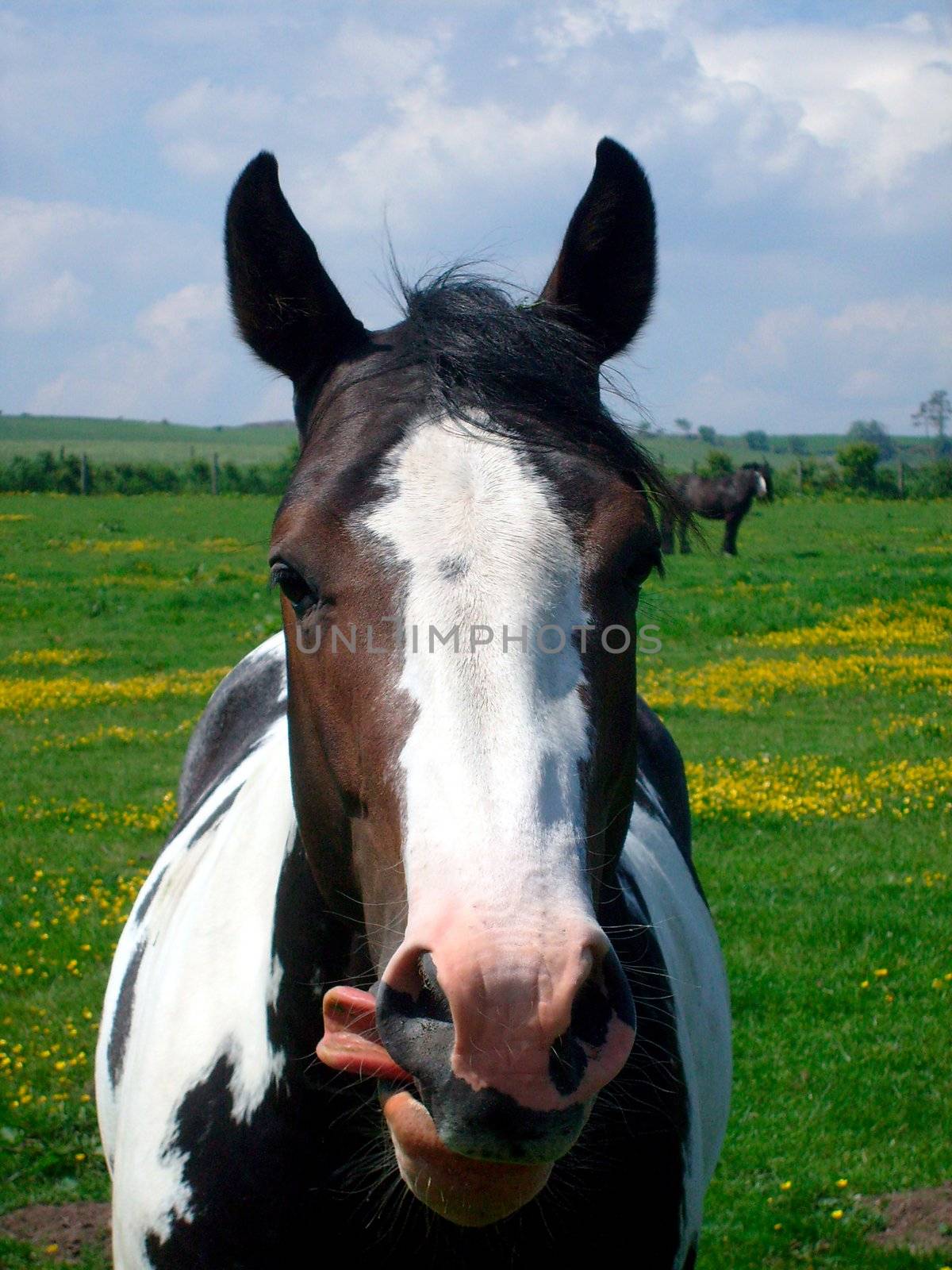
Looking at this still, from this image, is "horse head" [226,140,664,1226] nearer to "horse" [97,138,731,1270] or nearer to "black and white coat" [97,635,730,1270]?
"horse" [97,138,731,1270]

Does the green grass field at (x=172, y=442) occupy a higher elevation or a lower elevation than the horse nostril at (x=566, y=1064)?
higher

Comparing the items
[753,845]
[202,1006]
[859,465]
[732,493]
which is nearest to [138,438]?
[859,465]

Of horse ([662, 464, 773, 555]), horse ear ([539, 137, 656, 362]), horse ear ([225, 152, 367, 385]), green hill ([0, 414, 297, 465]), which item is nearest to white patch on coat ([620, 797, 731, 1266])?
horse ear ([539, 137, 656, 362])

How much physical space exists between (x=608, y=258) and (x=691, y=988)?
1749 mm

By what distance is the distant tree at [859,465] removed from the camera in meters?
39.1

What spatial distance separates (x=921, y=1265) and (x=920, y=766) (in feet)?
18.3

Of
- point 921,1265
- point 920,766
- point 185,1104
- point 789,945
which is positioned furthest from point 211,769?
point 920,766

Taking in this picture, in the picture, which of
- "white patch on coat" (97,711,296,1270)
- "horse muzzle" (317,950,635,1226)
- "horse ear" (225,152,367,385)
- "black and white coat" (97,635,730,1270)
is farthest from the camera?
"horse ear" (225,152,367,385)

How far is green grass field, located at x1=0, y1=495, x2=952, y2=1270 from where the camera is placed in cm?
421

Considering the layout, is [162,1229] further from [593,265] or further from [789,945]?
[789,945]

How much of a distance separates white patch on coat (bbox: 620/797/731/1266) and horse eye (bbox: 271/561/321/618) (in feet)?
3.15

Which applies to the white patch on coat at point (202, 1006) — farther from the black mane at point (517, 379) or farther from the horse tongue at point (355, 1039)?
the black mane at point (517, 379)

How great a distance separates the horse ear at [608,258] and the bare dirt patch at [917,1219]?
321 centimetres

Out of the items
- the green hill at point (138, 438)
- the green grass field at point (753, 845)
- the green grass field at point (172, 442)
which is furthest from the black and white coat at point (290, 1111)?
the green hill at point (138, 438)
